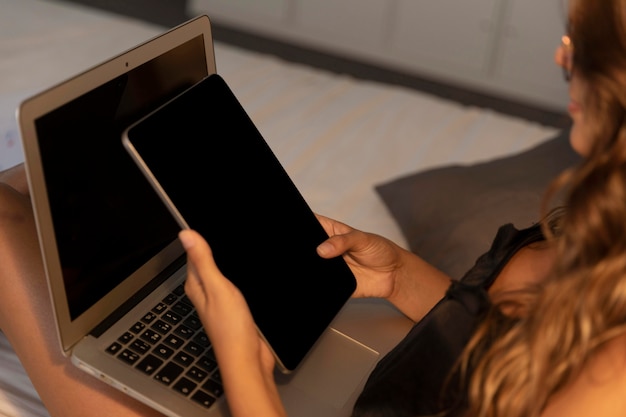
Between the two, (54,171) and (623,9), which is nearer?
(623,9)

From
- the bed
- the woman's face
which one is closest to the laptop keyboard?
the bed

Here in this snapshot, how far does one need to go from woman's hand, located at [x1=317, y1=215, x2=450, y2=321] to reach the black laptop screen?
265 mm

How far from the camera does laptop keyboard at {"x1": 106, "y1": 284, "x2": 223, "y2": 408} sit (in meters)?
0.96

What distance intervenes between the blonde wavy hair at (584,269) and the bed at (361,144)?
35 centimetres

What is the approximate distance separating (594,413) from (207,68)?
2.22 ft

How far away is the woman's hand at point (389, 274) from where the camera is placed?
117 cm

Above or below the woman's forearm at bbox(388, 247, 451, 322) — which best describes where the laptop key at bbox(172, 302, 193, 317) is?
above

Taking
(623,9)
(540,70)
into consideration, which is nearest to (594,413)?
(623,9)

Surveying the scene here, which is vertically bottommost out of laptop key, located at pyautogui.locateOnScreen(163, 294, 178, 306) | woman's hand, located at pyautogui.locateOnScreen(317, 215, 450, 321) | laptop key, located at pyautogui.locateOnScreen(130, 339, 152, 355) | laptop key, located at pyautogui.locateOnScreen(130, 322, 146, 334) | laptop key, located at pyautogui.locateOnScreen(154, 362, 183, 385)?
woman's hand, located at pyautogui.locateOnScreen(317, 215, 450, 321)

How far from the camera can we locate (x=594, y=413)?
30.1 inches

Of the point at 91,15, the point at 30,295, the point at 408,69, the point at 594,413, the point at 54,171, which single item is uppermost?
the point at 54,171

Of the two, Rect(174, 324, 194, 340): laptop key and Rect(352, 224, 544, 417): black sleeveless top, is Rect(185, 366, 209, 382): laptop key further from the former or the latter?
Rect(352, 224, 544, 417): black sleeveless top

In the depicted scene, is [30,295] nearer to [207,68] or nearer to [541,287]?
[207,68]

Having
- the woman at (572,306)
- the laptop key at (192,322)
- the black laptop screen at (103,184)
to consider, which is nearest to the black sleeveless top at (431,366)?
the woman at (572,306)
